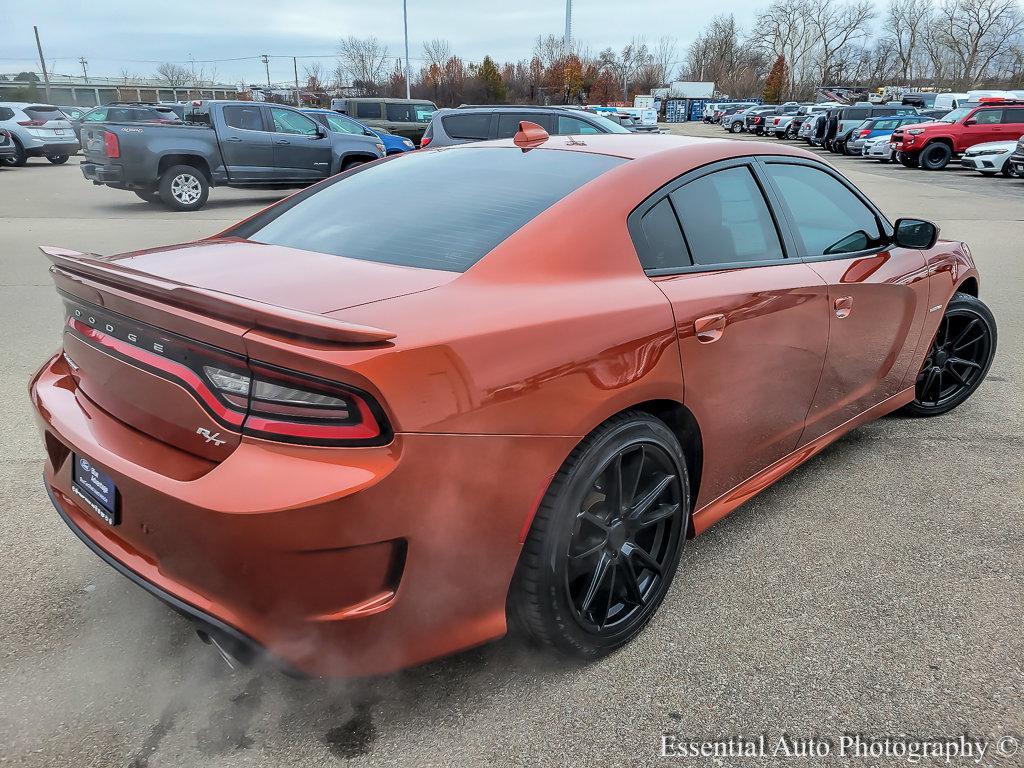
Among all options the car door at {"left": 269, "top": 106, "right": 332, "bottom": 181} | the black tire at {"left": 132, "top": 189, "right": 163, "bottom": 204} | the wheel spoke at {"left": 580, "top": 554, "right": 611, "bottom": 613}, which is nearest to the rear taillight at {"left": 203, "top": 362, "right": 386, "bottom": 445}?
the wheel spoke at {"left": 580, "top": 554, "right": 611, "bottom": 613}

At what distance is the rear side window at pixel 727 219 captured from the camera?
8.41ft

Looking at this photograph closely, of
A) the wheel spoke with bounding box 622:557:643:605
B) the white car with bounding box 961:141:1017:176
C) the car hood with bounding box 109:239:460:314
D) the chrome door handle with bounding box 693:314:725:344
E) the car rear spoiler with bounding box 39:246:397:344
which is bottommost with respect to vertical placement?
the white car with bounding box 961:141:1017:176

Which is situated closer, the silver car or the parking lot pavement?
the parking lot pavement

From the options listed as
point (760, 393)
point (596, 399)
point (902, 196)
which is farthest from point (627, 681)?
point (902, 196)

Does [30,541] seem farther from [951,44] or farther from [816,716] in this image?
[951,44]

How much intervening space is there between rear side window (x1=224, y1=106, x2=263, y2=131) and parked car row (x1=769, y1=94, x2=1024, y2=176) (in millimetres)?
17618

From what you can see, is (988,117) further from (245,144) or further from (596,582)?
(596,582)

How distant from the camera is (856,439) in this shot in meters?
3.96

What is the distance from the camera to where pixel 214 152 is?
1332cm

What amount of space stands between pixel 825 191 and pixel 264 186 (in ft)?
41.9

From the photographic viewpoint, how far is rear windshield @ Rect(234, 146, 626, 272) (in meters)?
2.27

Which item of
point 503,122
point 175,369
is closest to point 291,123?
point 503,122

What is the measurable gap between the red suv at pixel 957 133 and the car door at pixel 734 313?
23039 millimetres

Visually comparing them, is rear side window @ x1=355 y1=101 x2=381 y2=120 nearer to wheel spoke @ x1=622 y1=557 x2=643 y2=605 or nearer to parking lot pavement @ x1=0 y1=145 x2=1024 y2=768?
parking lot pavement @ x1=0 y1=145 x2=1024 y2=768
